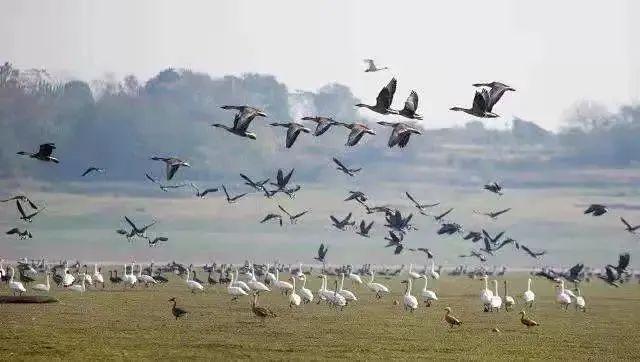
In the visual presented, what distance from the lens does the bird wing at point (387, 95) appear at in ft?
97.8

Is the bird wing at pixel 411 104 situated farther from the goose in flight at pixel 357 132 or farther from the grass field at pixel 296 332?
the grass field at pixel 296 332

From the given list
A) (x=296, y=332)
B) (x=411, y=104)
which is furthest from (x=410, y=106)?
(x=296, y=332)

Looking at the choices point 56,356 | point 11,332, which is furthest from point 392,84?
point 11,332

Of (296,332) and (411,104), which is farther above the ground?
(411,104)

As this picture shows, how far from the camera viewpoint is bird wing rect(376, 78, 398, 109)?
2980 cm

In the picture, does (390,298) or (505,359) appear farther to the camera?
(390,298)

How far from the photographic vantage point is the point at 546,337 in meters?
37.7

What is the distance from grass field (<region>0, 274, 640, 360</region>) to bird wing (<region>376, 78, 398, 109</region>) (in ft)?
23.2

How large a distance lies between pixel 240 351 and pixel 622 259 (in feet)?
64.3

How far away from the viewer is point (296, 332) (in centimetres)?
3703

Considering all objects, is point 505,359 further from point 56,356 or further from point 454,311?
point 454,311

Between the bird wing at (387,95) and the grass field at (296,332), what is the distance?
278 inches

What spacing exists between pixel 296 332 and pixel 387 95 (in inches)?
400

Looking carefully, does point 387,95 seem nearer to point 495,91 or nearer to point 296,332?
point 495,91
